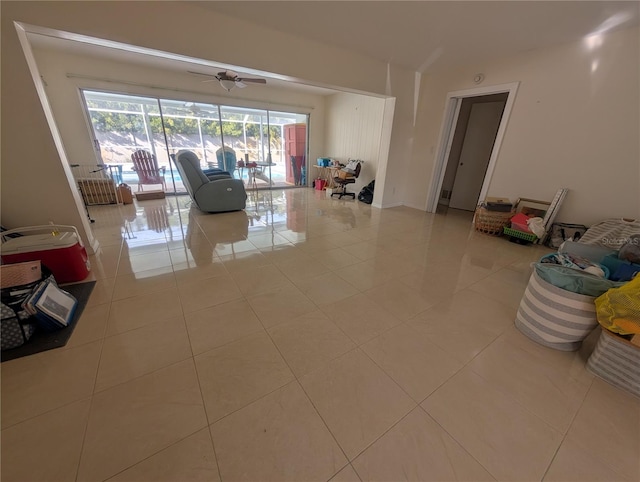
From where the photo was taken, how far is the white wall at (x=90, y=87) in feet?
14.3

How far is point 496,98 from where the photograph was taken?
15.4ft

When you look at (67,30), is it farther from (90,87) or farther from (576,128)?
(576,128)

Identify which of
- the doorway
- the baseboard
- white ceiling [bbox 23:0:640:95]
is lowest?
the baseboard

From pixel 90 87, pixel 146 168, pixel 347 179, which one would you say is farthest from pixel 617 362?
pixel 90 87

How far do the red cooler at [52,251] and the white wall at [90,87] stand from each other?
12.2ft

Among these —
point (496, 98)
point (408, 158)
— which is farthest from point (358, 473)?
point (496, 98)

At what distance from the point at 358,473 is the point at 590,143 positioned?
4.39 metres

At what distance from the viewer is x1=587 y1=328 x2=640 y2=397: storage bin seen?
1.33m

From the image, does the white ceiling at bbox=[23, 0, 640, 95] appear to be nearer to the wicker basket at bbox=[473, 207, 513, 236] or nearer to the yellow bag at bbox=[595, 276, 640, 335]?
the wicker basket at bbox=[473, 207, 513, 236]

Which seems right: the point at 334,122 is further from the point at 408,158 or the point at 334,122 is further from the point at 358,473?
the point at 358,473

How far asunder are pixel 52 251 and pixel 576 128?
19.3 feet

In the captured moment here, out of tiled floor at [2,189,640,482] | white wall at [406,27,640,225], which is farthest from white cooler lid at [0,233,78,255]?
white wall at [406,27,640,225]

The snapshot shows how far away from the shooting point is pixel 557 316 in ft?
5.19

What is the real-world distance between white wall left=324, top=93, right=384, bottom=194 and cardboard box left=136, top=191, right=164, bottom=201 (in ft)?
14.9
